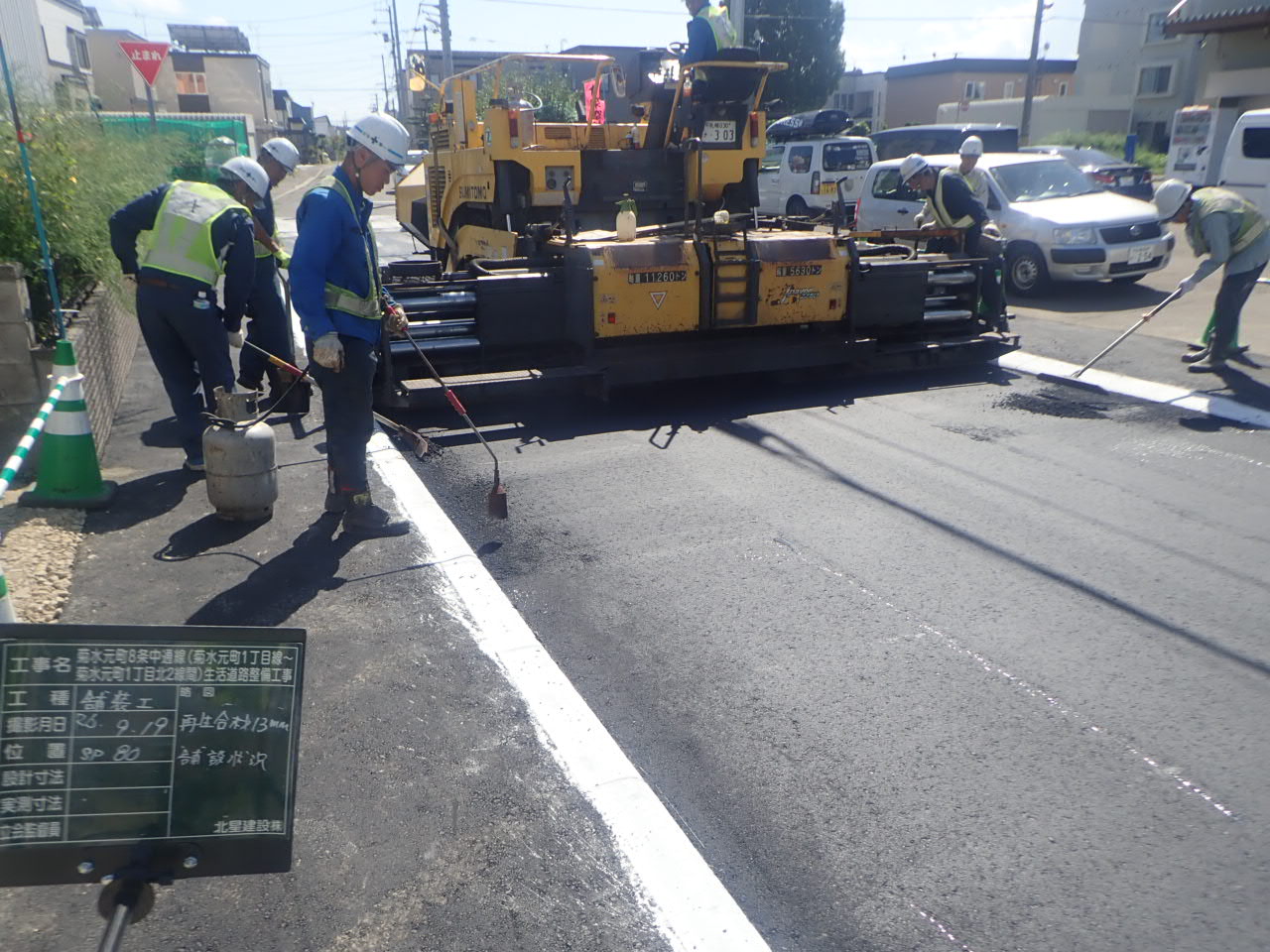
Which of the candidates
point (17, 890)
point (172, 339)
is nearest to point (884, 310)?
point (172, 339)

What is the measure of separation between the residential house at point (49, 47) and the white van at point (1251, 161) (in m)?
17.7

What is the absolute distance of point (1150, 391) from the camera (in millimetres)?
8367

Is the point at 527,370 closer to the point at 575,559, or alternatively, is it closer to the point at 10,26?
the point at 575,559

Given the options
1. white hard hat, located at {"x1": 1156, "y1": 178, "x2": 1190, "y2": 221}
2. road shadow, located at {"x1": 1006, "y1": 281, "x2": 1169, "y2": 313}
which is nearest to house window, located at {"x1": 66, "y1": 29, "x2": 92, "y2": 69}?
road shadow, located at {"x1": 1006, "y1": 281, "x2": 1169, "y2": 313}

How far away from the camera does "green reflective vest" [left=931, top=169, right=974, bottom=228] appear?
979 centimetres

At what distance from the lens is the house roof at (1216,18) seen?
Result: 2653 cm

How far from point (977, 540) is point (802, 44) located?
50.4 m

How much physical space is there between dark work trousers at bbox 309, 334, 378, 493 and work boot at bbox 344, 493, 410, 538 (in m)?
0.06

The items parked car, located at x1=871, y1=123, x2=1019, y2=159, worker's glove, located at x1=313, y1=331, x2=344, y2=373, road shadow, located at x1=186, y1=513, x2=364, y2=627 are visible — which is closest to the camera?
road shadow, located at x1=186, y1=513, x2=364, y2=627

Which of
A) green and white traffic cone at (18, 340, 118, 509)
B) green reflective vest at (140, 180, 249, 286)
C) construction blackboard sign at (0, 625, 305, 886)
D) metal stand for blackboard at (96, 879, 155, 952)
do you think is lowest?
green and white traffic cone at (18, 340, 118, 509)

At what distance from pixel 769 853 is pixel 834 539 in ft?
8.37

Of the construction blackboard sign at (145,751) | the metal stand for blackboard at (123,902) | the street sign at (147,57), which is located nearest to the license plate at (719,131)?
the construction blackboard sign at (145,751)

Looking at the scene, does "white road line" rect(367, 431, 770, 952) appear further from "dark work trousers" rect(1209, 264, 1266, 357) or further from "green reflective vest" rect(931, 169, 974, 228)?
"dark work trousers" rect(1209, 264, 1266, 357)

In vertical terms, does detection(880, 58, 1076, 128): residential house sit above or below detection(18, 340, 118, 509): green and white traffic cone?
above
